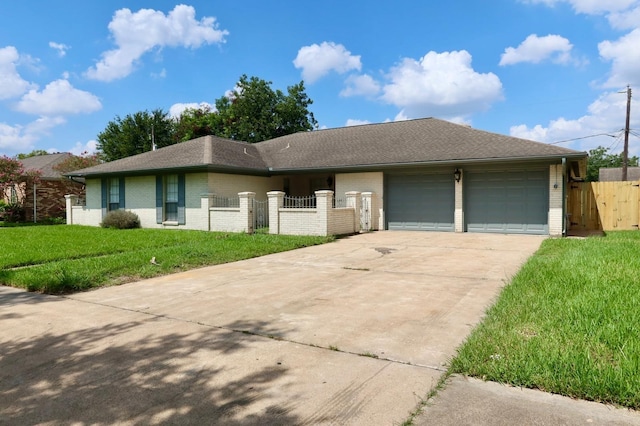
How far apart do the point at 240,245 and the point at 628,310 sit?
895cm

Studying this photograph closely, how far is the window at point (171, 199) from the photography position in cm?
1812

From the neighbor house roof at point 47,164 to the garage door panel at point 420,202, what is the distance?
71.9 feet

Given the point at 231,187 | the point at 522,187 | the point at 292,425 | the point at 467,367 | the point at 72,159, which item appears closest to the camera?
the point at 292,425

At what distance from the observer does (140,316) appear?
16.8ft

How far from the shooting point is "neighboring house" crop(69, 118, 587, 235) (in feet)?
47.8

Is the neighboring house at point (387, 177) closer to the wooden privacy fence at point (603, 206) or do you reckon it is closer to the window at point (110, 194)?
the window at point (110, 194)

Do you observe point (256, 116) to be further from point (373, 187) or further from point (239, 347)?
point (239, 347)

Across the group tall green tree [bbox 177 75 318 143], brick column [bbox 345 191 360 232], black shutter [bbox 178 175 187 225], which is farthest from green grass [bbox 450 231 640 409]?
tall green tree [bbox 177 75 318 143]

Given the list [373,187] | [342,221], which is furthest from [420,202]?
[342,221]

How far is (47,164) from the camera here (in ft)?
92.9

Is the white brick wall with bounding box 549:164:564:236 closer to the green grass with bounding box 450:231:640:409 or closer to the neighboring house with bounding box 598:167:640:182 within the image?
the green grass with bounding box 450:231:640:409

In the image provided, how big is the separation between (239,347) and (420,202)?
13.8m

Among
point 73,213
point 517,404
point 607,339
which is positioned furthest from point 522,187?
point 73,213

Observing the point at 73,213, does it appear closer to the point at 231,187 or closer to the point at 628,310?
the point at 231,187
